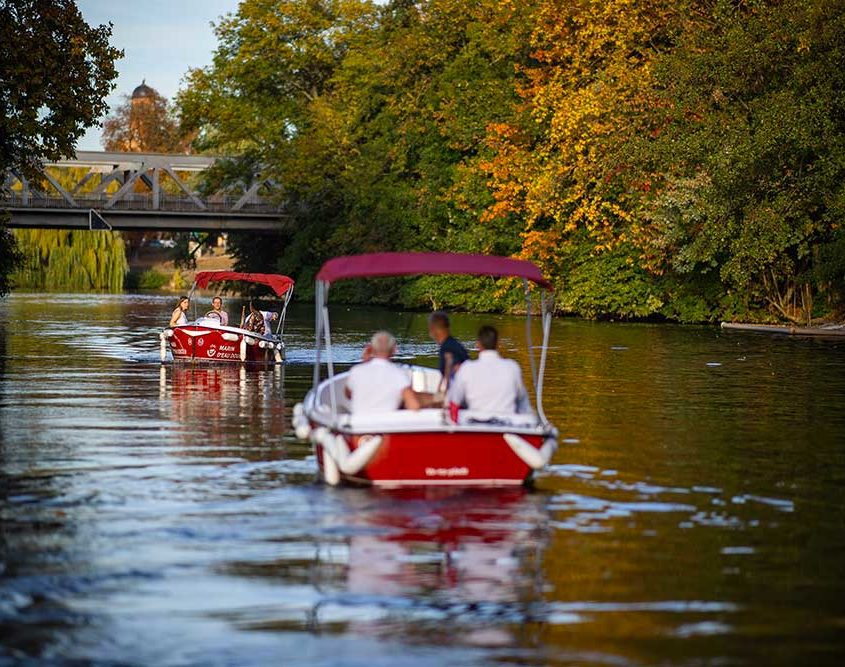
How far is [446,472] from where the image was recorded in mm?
14711

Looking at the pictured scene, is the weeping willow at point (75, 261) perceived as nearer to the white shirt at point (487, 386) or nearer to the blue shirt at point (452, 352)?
the blue shirt at point (452, 352)

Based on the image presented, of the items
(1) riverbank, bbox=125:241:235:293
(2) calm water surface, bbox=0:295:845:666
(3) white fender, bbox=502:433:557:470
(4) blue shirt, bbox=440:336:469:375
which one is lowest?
(2) calm water surface, bbox=0:295:845:666

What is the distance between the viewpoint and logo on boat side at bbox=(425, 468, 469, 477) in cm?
1467

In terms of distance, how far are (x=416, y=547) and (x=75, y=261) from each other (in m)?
97.3

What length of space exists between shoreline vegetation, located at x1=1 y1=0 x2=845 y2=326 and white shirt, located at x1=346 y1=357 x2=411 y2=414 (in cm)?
3031

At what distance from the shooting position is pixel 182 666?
8.49 m

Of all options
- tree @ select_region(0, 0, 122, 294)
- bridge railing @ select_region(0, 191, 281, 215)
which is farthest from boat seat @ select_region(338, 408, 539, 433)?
bridge railing @ select_region(0, 191, 281, 215)

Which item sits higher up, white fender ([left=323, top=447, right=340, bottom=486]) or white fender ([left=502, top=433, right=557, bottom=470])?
white fender ([left=502, top=433, right=557, bottom=470])

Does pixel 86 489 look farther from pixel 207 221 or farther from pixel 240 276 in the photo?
pixel 207 221

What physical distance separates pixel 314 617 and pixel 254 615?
355 millimetres

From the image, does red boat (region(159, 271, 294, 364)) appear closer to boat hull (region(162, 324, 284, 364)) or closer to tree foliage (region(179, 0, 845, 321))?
boat hull (region(162, 324, 284, 364))

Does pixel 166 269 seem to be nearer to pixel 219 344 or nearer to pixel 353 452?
pixel 219 344

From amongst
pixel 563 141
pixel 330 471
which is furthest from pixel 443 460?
pixel 563 141

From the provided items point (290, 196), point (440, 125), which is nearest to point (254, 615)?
point (440, 125)
